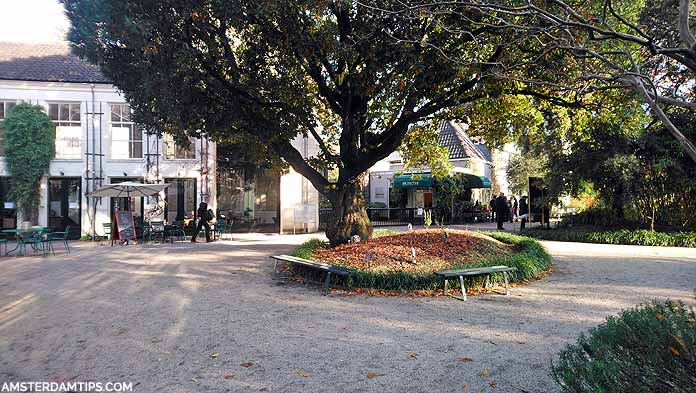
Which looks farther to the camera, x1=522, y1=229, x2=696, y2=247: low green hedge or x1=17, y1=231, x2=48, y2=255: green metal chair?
x1=522, y1=229, x2=696, y2=247: low green hedge

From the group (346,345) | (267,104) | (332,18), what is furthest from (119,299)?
(332,18)

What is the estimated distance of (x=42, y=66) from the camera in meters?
19.8

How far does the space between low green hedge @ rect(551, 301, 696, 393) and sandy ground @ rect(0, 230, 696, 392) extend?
84 centimetres

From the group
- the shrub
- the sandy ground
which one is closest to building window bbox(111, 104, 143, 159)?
the sandy ground

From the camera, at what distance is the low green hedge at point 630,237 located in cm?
1443

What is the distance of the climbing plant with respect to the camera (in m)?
Result: 17.8

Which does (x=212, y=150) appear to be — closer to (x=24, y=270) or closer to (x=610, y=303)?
(x=24, y=270)

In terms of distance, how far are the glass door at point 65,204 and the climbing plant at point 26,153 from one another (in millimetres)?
590

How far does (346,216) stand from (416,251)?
2.50m

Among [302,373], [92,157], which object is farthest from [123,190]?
[302,373]

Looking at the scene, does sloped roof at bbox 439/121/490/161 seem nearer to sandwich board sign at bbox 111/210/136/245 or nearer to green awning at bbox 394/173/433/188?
green awning at bbox 394/173/433/188

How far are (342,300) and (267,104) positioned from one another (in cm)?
502

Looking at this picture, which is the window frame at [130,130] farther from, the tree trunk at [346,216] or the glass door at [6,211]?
the tree trunk at [346,216]

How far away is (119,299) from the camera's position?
7.21 metres
